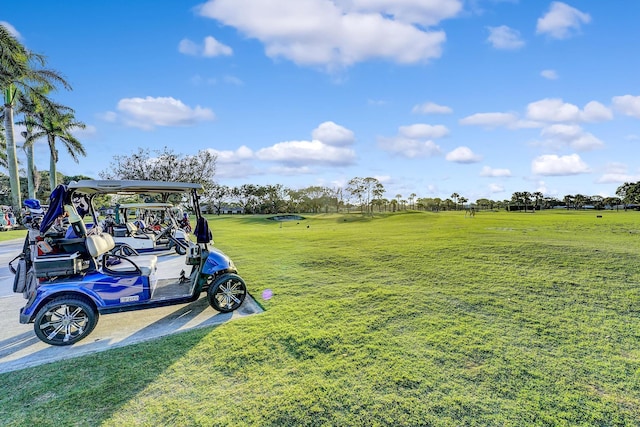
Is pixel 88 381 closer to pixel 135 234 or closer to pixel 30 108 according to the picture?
pixel 135 234

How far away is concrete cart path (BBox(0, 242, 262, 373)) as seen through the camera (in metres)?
3.75

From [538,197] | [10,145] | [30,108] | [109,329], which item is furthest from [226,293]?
[538,197]

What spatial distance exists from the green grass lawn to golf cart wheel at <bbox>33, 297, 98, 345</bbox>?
23.6 inches

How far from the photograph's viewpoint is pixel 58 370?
11.1 ft

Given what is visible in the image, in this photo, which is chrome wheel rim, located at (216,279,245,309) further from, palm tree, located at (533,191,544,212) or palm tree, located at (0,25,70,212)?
palm tree, located at (533,191,544,212)

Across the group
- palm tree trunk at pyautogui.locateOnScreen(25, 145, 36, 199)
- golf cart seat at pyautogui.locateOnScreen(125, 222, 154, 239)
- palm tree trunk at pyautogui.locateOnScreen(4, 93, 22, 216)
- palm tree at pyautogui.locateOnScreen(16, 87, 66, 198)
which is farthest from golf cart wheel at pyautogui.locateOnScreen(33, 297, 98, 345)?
palm tree trunk at pyautogui.locateOnScreen(25, 145, 36, 199)

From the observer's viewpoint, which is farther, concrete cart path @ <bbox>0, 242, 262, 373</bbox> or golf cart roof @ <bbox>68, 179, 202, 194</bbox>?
golf cart roof @ <bbox>68, 179, 202, 194</bbox>

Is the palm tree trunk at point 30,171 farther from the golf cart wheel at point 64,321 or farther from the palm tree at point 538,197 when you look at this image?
the palm tree at point 538,197

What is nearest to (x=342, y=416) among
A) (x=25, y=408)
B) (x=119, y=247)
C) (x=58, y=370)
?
(x=25, y=408)

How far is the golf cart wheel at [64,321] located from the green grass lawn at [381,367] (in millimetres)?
599

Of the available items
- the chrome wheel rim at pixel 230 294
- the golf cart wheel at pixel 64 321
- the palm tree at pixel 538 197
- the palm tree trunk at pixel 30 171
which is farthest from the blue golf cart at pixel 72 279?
the palm tree at pixel 538 197

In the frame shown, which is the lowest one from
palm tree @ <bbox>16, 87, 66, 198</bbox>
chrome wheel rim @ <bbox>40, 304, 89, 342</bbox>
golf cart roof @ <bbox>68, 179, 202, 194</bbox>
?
chrome wheel rim @ <bbox>40, 304, 89, 342</bbox>

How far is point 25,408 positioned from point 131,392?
858 millimetres

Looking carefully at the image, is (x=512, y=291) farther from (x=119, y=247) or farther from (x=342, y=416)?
(x=119, y=247)
